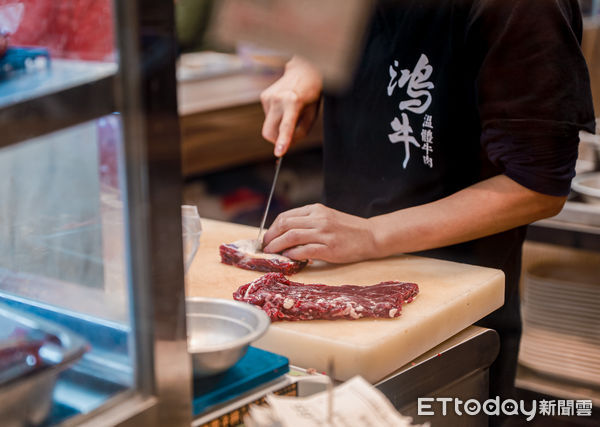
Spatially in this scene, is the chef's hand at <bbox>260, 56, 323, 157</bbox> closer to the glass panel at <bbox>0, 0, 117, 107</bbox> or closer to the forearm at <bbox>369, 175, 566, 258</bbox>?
the forearm at <bbox>369, 175, 566, 258</bbox>

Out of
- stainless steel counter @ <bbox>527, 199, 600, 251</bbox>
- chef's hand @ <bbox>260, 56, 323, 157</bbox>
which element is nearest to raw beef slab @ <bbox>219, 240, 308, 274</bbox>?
chef's hand @ <bbox>260, 56, 323, 157</bbox>

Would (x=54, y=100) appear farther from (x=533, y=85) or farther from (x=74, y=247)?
(x=533, y=85)

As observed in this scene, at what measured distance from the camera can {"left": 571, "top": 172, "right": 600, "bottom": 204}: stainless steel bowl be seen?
8.84ft

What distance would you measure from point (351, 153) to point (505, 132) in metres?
0.59

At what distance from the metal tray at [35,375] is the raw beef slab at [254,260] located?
87 cm

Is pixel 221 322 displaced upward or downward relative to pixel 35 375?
downward

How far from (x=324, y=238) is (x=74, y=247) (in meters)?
0.88

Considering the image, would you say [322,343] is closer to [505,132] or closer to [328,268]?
[328,268]

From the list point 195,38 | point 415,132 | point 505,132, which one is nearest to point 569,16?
point 505,132

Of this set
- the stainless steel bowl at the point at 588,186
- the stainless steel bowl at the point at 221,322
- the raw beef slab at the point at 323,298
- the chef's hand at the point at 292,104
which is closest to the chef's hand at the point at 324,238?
the raw beef slab at the point at 323,298

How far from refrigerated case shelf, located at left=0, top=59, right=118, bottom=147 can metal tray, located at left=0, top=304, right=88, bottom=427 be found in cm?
27

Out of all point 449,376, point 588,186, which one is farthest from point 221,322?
point 588,186

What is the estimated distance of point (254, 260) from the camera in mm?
1839

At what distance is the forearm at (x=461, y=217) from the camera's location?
1842mm
